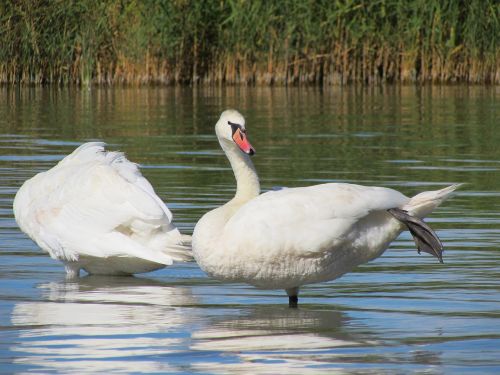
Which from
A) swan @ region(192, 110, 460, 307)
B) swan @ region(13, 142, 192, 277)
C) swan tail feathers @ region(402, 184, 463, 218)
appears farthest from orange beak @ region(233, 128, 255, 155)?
swan tail feathers @ region(402, 184, 463, 218)

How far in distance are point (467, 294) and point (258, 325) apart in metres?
1.12

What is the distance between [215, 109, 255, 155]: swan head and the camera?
21.2ft

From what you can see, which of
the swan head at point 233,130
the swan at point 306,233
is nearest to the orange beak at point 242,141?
the swan head at point 233,130

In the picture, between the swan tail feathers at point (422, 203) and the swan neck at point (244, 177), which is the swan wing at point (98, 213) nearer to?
the swan neck at point (244, 177)

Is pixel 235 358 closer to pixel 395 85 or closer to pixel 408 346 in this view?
pixel 408 346

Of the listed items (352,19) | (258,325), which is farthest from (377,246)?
(352,19)

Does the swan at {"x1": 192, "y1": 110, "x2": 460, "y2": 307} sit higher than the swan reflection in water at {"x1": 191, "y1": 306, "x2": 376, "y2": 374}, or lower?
higher

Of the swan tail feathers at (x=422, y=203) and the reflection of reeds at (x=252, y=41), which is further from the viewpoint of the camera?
the reflection of reeds at (x=252, y=41)

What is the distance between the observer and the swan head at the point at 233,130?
645 centimetres

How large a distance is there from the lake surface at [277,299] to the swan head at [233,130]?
75 centimetres

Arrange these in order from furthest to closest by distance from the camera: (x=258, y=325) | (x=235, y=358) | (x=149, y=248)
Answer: (x=149, y=248) < (x=258, y=325) < (x=235, y=358)

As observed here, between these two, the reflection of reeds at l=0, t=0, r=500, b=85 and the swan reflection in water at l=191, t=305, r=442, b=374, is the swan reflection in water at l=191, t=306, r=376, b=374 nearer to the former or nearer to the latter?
the swan reflection in water at l=191, t=305, r=442, b=374

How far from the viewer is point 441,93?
2262cm

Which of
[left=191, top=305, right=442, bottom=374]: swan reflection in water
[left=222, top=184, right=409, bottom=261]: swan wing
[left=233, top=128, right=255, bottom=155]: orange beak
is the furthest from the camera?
[left=233, top=128, right=255, bottom=155]: orange beak
